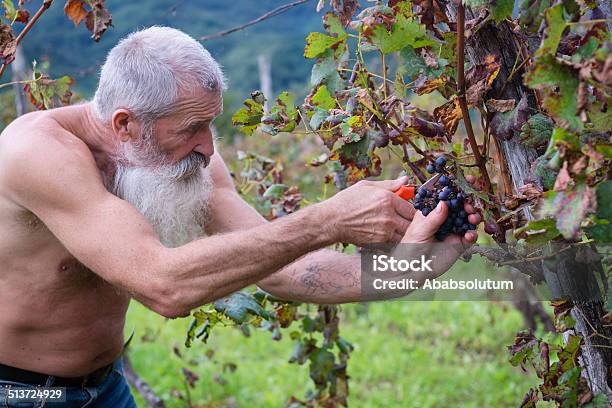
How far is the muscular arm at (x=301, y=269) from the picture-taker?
2580mm

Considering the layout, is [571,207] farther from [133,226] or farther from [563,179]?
[133,226]

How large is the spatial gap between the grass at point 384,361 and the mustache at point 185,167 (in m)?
2.18

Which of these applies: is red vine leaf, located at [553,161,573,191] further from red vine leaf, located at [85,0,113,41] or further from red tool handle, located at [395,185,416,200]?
red vine leaf, located at [85,0,113,41]

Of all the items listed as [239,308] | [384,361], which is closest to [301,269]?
[239,308]

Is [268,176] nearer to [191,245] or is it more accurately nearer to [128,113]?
[128,113]

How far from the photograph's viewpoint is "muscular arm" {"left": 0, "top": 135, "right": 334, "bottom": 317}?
2.02 metres

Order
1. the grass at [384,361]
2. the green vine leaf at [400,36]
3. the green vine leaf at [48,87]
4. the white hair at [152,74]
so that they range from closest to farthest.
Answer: the green vine leaf at [400,36]
the white hair at [152,74]
the green vine leaf at [48,87]
the grass at [384,361]

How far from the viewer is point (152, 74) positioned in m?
2.54

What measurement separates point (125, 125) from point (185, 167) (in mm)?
248

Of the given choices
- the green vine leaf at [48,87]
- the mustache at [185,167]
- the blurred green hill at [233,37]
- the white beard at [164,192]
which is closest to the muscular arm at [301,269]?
the white beard at [164,192]

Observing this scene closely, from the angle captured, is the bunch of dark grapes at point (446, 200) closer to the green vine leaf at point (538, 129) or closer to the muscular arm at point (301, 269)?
the green vine leaf at point (538, 129)

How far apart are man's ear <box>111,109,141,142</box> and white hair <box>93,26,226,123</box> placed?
24 mm

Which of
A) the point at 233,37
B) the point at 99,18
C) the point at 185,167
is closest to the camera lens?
the point at 185,167

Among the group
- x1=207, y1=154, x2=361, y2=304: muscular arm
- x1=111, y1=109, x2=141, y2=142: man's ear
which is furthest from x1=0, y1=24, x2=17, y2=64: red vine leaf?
x1=207, y1=154, x2=361, y2=304: muscular arm
